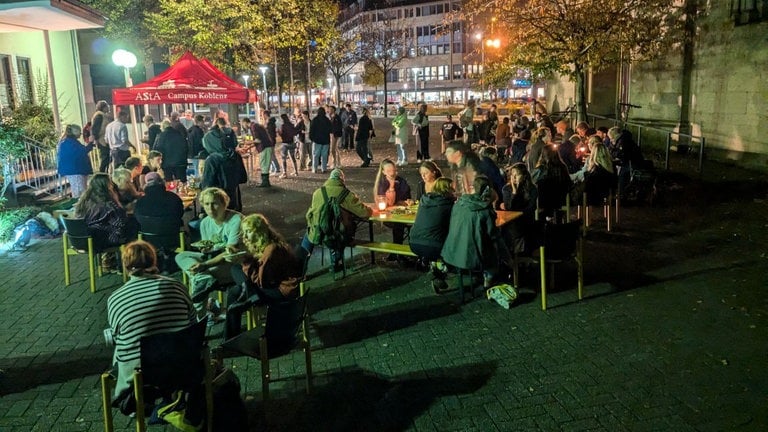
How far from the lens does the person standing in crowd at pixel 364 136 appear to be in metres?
18.5

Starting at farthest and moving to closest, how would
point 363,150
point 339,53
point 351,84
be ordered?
point 351,84 → point 339,53 → point 363,150

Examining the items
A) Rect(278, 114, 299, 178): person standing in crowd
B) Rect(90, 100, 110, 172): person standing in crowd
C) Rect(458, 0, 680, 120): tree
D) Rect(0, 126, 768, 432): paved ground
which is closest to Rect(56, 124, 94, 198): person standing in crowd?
Rect(90, 100, 110, 172): person standing in crowd

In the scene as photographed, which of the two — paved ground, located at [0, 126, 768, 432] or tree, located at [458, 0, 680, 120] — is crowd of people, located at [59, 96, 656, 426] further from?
tree, located at [458, 0, 680, 120]

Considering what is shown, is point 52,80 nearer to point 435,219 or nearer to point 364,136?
point 364,136

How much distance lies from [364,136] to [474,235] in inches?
493

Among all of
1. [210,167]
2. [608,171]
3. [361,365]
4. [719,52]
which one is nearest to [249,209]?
[210,167]

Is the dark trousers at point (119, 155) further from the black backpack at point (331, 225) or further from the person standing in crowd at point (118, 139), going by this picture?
the black backpack at point (331, 225)

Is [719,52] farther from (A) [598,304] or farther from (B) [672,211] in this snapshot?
(A) [598,304]

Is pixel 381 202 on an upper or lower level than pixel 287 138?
lower

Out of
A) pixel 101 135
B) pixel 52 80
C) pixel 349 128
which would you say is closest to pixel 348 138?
pixel 349 128

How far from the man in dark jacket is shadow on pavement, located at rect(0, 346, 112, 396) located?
13193 mm

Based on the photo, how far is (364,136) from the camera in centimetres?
1881

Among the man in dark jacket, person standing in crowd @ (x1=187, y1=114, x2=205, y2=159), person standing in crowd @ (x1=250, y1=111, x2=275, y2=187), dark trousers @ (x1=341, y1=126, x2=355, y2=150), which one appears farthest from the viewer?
dark trousers @ (x1=341, y1=126, x2=355, y2=150)

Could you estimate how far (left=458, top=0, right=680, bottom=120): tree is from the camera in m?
16.8
